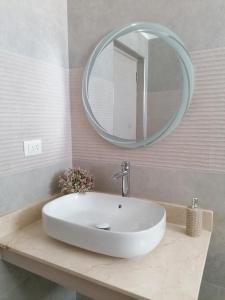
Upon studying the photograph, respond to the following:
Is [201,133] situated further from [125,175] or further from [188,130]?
[125,175]

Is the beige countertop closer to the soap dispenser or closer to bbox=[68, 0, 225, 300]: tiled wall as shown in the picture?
the soap dispenser

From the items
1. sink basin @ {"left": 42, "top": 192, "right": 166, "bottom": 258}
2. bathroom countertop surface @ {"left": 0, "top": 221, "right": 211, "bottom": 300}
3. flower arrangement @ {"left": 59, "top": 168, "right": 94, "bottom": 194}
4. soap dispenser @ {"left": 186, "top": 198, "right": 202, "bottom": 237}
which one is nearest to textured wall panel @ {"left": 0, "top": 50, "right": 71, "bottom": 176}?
flower arrangement @ {"left": 59, "top": 168, "right": 94, "bottom": 194}

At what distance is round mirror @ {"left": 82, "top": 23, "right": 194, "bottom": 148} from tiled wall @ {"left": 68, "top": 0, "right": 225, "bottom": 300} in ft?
0.16

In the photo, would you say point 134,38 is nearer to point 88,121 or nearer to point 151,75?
point 151,75

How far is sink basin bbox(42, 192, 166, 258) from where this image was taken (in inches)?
33.5

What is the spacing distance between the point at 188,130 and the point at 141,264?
2.18ft

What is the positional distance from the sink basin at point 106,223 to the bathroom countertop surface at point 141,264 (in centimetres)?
6

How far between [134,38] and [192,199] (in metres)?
0.91

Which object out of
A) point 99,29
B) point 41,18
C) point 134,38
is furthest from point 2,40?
point 134,38

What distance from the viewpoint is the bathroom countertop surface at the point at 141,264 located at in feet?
2.48

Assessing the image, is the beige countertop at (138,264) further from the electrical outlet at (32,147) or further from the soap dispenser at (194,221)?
the electrical outlet at (32,147)

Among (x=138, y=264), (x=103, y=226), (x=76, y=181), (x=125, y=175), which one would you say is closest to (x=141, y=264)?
(x=138, y=264)

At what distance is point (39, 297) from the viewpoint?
1.33 metres

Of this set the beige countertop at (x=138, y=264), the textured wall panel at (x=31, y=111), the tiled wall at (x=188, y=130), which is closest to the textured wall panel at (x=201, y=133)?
the tiled wall at (x=188, y=130)
